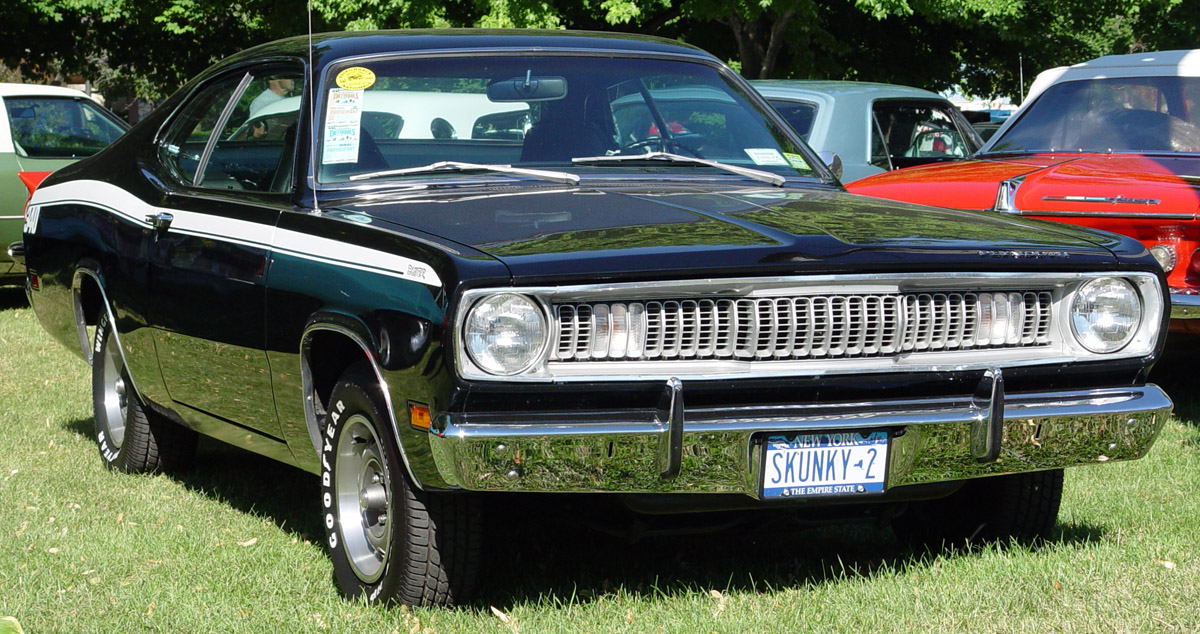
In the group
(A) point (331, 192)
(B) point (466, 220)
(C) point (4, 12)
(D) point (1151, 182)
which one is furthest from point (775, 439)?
(C) point (4, 12)

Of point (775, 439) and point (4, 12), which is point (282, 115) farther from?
point (4, 12)

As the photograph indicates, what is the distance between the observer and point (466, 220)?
13.0ft

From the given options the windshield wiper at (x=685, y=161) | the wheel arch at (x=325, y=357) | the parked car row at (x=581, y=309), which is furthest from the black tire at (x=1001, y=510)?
the wheel arch at (x=325, y=357)

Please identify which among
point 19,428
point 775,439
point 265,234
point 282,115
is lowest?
point 19,428

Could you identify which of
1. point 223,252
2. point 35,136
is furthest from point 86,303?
point 35,136

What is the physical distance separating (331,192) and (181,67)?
1185 inches

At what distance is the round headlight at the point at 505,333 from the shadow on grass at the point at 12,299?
32.2 ft

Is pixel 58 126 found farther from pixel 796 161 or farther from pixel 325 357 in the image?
pixel 325 357

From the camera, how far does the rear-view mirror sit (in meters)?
4.87

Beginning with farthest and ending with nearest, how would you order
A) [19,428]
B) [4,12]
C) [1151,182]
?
[4,12], [19,428], [1151,182]

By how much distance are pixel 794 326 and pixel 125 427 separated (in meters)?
3.41

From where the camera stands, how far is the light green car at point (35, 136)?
38.1 feet

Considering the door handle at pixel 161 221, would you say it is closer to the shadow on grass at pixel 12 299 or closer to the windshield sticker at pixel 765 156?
the windshield sticker at pixel 765 156

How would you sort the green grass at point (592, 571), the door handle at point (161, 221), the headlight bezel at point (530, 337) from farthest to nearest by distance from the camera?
the door handle at point (161, 221)
the green grass at point (592, 571)
the headlight bezel at point (530, 337)
